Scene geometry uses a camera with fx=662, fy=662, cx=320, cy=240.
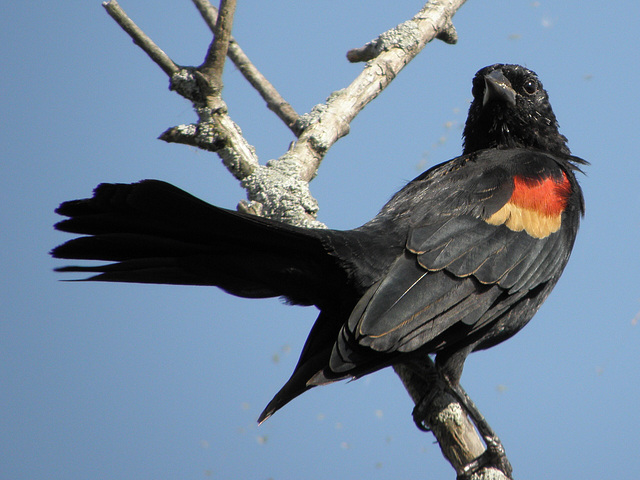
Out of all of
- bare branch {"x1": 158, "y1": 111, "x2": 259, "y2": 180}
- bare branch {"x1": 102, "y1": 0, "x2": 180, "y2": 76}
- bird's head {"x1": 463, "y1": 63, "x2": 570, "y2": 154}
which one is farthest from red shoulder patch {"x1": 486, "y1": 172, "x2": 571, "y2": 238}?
bare branch {"x1": 102, "y1": 0, "x2": 180, "y2": 76}

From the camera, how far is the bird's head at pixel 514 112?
13.7ft

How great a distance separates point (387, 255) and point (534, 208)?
947mm

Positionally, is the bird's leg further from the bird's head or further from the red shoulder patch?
the bird's head

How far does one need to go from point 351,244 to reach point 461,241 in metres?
0.58

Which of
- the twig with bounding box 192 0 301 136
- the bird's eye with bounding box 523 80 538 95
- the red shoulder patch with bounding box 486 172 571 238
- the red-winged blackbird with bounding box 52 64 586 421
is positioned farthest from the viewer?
the twig with bounding box 192 0 301 136

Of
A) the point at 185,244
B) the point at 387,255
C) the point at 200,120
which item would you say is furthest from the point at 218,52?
the point at 387,255

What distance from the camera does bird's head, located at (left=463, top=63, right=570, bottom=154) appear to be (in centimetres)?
416

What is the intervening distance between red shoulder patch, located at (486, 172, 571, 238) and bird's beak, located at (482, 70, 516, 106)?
26.3 inches

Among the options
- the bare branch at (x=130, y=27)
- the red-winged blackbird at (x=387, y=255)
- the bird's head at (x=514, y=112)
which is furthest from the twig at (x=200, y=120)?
the bird's head at (x=514, y=112)

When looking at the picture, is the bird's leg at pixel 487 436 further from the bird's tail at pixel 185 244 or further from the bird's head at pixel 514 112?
the bird's head at pixel 514 112

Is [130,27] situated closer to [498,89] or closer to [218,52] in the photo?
[218,52]

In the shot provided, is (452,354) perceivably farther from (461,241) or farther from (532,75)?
(532,75)

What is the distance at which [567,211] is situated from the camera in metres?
3.78

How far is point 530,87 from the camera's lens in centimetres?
423
